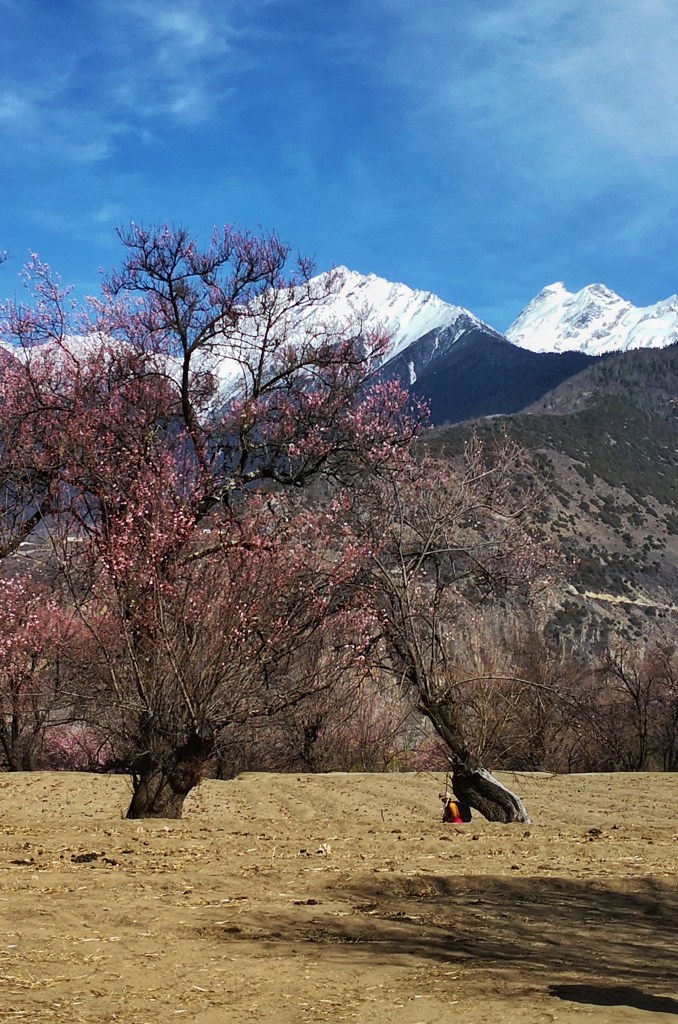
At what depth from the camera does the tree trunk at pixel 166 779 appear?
34.6 feet

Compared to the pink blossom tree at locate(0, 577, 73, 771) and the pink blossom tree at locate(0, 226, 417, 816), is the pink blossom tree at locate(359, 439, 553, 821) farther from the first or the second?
the pink blossom tree at locate(0, 577, 73, 771)

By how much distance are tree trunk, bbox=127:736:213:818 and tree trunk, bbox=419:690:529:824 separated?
2686 mm

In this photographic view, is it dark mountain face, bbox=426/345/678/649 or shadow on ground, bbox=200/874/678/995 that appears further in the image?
dark mountain face, bbox=426/345/678/649

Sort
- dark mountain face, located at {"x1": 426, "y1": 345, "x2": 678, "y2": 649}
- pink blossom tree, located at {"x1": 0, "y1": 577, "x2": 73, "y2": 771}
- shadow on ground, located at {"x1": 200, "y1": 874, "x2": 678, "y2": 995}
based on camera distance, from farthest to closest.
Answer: dark mountain face, located at {"x1": 426, "y1": 345, "x2": 678, "y2": 649} → pink blossom tree, located at {"x1": 0, "y1": 577, "x2": 73, "y2": 771} → shadow on ground, located at {"x1": 200, "y1": 874, "x2": 678, "y2": 995}

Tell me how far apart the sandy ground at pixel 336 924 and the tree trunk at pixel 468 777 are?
3.63ft

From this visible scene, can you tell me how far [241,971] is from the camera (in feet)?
16.1

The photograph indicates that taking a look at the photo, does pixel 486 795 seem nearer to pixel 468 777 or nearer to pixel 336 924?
pixel 468 777

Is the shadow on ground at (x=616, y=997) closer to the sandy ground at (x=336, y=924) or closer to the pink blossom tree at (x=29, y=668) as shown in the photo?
the sandy ground at (x=336, y=924)

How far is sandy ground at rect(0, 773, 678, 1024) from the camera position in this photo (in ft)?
14.4

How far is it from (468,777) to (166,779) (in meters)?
3.50

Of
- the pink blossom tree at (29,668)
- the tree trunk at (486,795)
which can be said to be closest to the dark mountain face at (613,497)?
the pink blossom tree at (29,668)

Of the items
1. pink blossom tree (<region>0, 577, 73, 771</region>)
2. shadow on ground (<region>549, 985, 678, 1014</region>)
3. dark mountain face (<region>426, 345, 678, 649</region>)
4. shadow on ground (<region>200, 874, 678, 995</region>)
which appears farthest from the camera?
dark mountain face (<region>426, 345, 678, 649</region>)

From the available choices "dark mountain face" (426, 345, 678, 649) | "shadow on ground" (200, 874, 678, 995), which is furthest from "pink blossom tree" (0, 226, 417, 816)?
"dark mountain face" (426, 345, 678, 649)

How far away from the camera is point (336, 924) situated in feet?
19.6
